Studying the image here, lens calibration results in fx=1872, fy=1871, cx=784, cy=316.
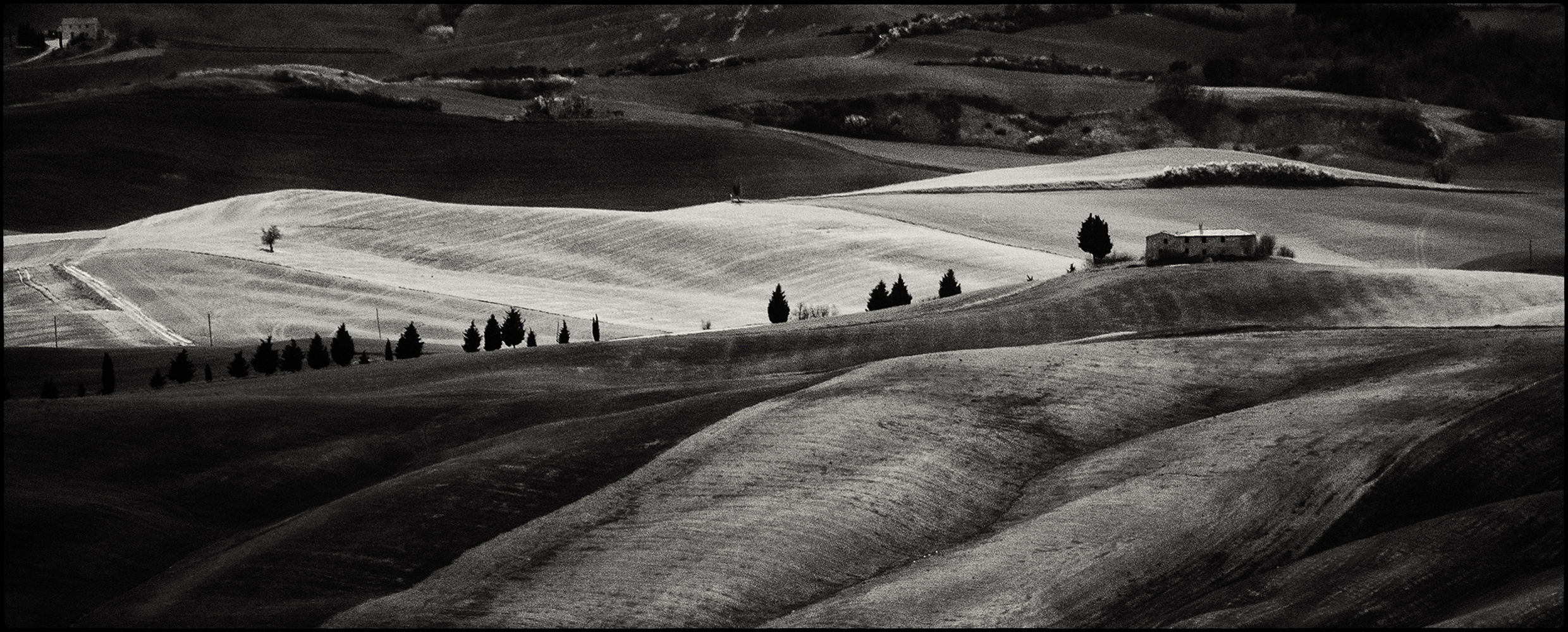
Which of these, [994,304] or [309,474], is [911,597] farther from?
[994,304]

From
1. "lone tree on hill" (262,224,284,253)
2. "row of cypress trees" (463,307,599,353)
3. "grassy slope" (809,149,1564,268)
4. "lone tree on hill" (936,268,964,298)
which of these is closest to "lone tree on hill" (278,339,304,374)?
"row of cypress trees" (463,307,599,353)

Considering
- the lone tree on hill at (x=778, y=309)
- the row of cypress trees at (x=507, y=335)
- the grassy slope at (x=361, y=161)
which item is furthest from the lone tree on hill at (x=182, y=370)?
the grassy slope at (x=361, y=161)

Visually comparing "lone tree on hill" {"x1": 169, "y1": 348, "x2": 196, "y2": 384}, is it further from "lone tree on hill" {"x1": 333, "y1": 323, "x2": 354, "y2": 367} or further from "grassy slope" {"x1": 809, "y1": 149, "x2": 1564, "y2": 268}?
"grassy slope" {"x1": 809, "y1": 149, "x2": 1564, "y2": 268}

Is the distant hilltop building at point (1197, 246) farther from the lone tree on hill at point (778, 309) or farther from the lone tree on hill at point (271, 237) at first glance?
the lone tree on hill at point (271, 237)

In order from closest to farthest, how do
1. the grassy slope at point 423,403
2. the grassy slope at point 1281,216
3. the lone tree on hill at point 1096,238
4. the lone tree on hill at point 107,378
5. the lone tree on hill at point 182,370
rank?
the grassy slope at point 423,403 < the lone tree on hill at point 107,378 < the lone tree on hill at point 182,370 < the lone tree on hill at point 1096,238 < the grassy slope at point 1281,216

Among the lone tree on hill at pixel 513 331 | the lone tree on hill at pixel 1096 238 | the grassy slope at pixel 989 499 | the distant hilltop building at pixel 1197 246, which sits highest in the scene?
the lone tree on hill at pixel 1096 238

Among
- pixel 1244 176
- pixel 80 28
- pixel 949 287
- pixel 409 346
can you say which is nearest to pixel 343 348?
pixel 409 346
